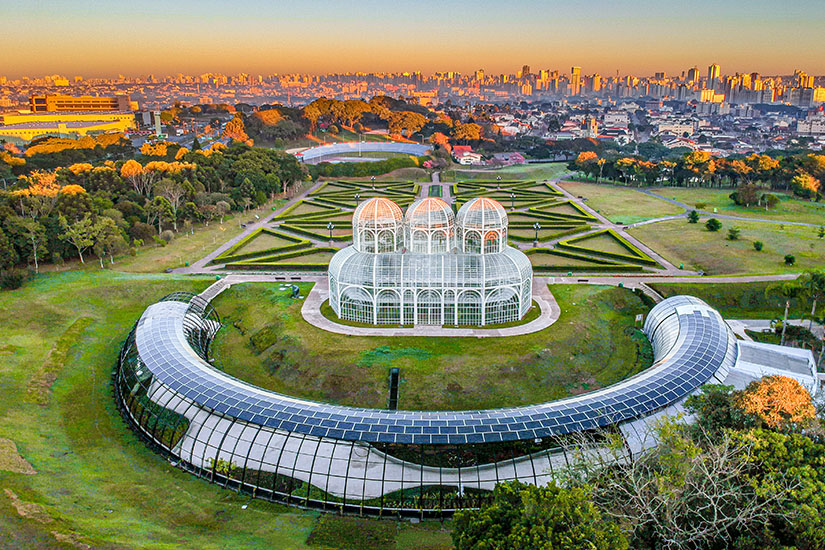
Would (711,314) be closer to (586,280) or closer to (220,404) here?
(586,280)

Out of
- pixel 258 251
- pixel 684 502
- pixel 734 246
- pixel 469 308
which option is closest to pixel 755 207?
pixel 734 246

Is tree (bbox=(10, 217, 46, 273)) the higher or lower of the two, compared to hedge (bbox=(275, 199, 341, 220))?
higher

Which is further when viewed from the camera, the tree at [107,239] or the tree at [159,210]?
the tree at [159,210]

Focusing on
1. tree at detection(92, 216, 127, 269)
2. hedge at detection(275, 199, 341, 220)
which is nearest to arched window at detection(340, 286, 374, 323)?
tree at detection(92, 216, 127, 269)

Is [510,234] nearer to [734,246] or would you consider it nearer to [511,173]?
[734,246]

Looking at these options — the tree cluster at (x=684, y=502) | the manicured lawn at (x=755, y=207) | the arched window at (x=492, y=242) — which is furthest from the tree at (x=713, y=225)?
the tree cluster at (x=684, y=502)

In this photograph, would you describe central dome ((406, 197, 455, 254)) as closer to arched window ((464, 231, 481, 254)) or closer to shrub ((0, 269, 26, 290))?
arched window ((464, 231, 481, 254))

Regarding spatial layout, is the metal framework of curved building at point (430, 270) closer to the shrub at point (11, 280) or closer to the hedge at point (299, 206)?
the shrub at point (11, 280)
